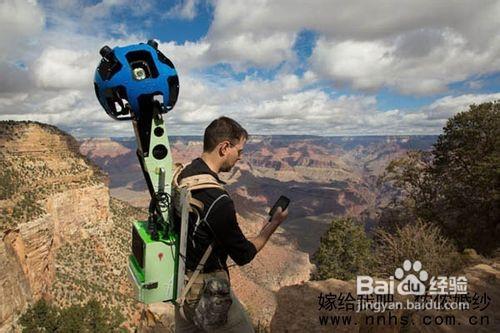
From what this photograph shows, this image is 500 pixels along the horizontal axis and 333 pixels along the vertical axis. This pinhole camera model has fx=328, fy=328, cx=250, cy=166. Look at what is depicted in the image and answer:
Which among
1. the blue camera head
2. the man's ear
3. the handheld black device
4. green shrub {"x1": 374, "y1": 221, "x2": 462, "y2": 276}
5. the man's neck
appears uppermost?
the blue camera head

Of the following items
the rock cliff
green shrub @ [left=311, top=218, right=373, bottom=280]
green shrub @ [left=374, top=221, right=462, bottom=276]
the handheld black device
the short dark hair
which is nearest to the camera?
the short dark hair

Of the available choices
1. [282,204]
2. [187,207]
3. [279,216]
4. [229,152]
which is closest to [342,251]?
[282,204]

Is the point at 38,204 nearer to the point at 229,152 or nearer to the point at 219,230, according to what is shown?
the point at 229,152

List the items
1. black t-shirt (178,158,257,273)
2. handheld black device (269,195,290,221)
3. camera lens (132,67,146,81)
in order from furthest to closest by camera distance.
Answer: handheld black device (269,195,290,221) → camera lens (132,67,146,81) → black t-shirt (178,158,257,273)

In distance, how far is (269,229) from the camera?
367cm

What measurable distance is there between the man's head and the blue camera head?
52 centimetres

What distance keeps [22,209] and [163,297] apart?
3409 centimetres

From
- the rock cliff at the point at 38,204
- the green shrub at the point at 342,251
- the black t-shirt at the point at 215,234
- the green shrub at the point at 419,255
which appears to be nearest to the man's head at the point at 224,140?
the black t-shirt at the point at 215,234

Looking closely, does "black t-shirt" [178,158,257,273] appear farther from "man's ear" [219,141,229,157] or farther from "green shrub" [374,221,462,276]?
"green shrub" [374,221,462,276]

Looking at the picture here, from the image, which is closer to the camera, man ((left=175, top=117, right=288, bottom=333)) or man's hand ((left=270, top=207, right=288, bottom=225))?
man ((left=175, top=117, right=288, bottom=333))

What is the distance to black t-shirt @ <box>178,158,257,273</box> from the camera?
10.3 ft

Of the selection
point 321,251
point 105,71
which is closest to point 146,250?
point 105,71

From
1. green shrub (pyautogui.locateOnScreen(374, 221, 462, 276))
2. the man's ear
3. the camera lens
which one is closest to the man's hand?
the man's ear

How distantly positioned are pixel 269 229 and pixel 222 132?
1.20 metres
